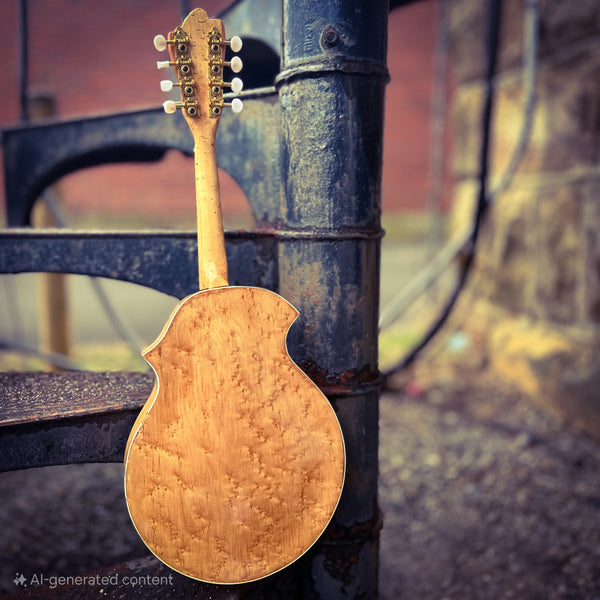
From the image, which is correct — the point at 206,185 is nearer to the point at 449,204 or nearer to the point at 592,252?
the point at 592,252

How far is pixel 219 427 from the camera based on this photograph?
1023 millimetres

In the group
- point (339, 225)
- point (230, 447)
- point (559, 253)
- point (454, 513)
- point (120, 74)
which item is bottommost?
point (454, 513)

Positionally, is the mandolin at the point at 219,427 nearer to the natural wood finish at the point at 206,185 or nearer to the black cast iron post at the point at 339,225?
the natural wood finish at the point at 206,185

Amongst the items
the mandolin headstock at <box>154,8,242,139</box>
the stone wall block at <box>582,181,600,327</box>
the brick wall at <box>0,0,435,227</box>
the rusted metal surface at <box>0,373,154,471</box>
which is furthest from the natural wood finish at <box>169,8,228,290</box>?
the brick wall at <box>0,0,435,227</box>

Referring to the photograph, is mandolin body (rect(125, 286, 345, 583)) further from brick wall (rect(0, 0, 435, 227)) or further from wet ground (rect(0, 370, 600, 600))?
brick wall (rect(0, 0, 435, 227))

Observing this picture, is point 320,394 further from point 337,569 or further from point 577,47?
point 577,47

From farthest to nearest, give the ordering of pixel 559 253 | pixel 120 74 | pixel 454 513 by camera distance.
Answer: pixel 120 74 → pixel 559 253 → pixel 454 513

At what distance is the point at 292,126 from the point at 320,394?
588 mm

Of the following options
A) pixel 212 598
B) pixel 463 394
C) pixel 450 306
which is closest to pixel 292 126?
pixel 212 598

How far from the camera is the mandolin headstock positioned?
3.51 feet

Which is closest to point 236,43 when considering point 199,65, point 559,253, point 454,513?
point 199,65

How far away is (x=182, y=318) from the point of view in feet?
3.29

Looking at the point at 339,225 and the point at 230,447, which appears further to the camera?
the point at 339,225

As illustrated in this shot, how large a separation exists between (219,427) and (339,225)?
495 mm
